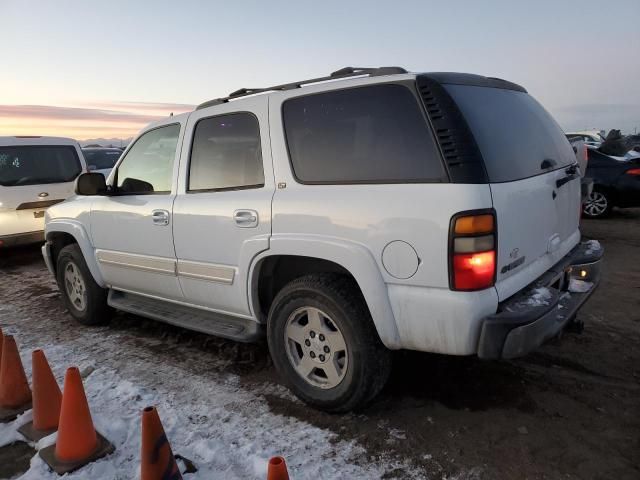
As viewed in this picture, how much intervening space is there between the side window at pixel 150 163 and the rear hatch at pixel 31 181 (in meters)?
4.22

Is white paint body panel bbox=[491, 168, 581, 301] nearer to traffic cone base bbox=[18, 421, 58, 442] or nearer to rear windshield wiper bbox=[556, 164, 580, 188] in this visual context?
rear windshield wiper bbox=[556, 164, 580, 188]

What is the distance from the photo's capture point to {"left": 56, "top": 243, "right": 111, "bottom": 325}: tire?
4.82m

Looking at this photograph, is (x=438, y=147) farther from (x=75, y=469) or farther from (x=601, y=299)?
(x=601, y=299)

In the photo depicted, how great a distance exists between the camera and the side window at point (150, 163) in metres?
3.99

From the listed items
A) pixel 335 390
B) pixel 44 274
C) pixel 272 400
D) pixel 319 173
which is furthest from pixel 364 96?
pixel 44 274

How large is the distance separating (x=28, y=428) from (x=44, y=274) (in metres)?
4.90

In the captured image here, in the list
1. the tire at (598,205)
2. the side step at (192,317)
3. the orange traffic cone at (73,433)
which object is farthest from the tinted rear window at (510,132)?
the tire at (598,205)

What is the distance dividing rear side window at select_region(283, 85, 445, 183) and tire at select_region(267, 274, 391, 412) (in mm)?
668

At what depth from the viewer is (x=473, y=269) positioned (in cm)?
246

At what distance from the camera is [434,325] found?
8.45ft

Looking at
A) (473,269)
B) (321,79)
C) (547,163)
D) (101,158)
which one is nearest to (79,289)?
(321,79)

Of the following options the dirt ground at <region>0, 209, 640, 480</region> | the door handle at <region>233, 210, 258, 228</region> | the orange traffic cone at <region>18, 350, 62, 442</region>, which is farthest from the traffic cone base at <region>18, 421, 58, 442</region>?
the door handle at <region>233, 210, 258, 228</region>

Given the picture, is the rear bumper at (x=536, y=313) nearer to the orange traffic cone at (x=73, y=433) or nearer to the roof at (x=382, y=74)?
the roof at (x=382, y=74)

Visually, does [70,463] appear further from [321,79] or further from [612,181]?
[612,181]
